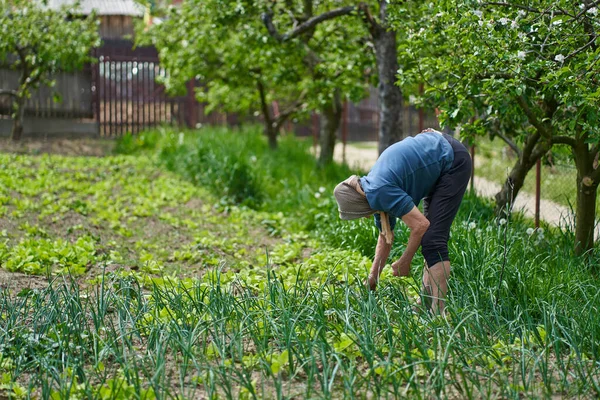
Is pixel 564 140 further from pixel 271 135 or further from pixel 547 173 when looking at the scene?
pixel 271 135

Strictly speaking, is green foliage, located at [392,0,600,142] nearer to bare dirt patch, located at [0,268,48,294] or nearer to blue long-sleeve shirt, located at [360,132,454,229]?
blue long-sleeve shirt, located at [360,132,454,229]

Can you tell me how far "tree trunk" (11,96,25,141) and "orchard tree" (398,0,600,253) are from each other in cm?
1036

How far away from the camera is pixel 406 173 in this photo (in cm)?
468

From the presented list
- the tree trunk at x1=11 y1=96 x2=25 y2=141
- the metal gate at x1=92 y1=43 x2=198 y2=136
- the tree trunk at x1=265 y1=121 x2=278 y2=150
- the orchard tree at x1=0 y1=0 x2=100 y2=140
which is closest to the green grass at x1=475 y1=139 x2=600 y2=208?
the tree trunk at x1=265 y1=121 x2=278 y2=150

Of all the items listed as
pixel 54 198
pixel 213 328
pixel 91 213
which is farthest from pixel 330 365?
pixel 54 198

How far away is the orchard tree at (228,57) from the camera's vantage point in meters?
9.87

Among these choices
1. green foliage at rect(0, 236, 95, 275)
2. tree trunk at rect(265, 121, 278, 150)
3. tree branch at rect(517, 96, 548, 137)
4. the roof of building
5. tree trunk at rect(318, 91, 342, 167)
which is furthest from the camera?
the roof of building

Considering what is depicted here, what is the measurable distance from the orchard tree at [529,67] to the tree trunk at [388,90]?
1951 millimetres

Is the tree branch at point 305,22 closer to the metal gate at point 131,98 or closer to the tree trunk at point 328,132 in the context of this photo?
the tree trunk at point 328,132

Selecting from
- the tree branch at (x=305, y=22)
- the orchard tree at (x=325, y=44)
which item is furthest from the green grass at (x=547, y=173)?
the tree branch at (x=305, y=22)

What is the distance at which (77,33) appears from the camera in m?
15.1

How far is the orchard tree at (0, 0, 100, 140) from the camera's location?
1423 cm

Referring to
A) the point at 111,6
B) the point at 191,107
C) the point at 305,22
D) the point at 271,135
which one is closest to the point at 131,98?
the point at 191,107

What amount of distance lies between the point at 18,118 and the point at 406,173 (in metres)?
12.0
